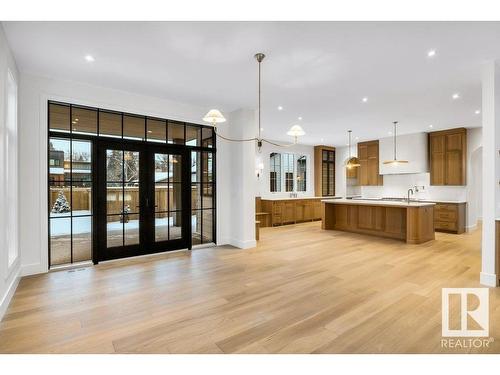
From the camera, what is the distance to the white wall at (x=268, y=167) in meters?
9.28

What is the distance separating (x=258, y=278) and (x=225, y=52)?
307 centimetres

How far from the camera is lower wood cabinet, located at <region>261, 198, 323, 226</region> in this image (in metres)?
8.76

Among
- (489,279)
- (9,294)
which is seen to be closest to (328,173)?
(489,279)

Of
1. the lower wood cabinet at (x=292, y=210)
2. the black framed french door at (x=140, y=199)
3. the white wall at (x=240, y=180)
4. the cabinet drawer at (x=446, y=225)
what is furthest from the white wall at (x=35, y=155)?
the cabinet drawer at (x=446, y=225)

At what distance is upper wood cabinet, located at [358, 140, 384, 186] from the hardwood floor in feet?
15.2

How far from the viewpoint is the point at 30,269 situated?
397cm

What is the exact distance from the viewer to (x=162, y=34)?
290 centimetres

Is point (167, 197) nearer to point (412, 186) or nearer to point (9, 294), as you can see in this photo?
point (9, 294)

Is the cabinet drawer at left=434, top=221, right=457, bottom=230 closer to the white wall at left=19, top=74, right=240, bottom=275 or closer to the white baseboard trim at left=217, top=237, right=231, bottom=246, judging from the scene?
the white baseboard trim at left=217, top=237, right=231, bottom=246

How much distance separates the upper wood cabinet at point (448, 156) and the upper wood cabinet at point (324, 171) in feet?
12.4

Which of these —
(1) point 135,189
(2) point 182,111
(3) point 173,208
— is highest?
(2) point 182,111

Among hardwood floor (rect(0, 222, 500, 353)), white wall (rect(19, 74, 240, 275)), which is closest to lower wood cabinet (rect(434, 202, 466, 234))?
hardwood floor (rect(0, 222, 500, 353))

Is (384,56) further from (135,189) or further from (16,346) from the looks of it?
(16,346)
